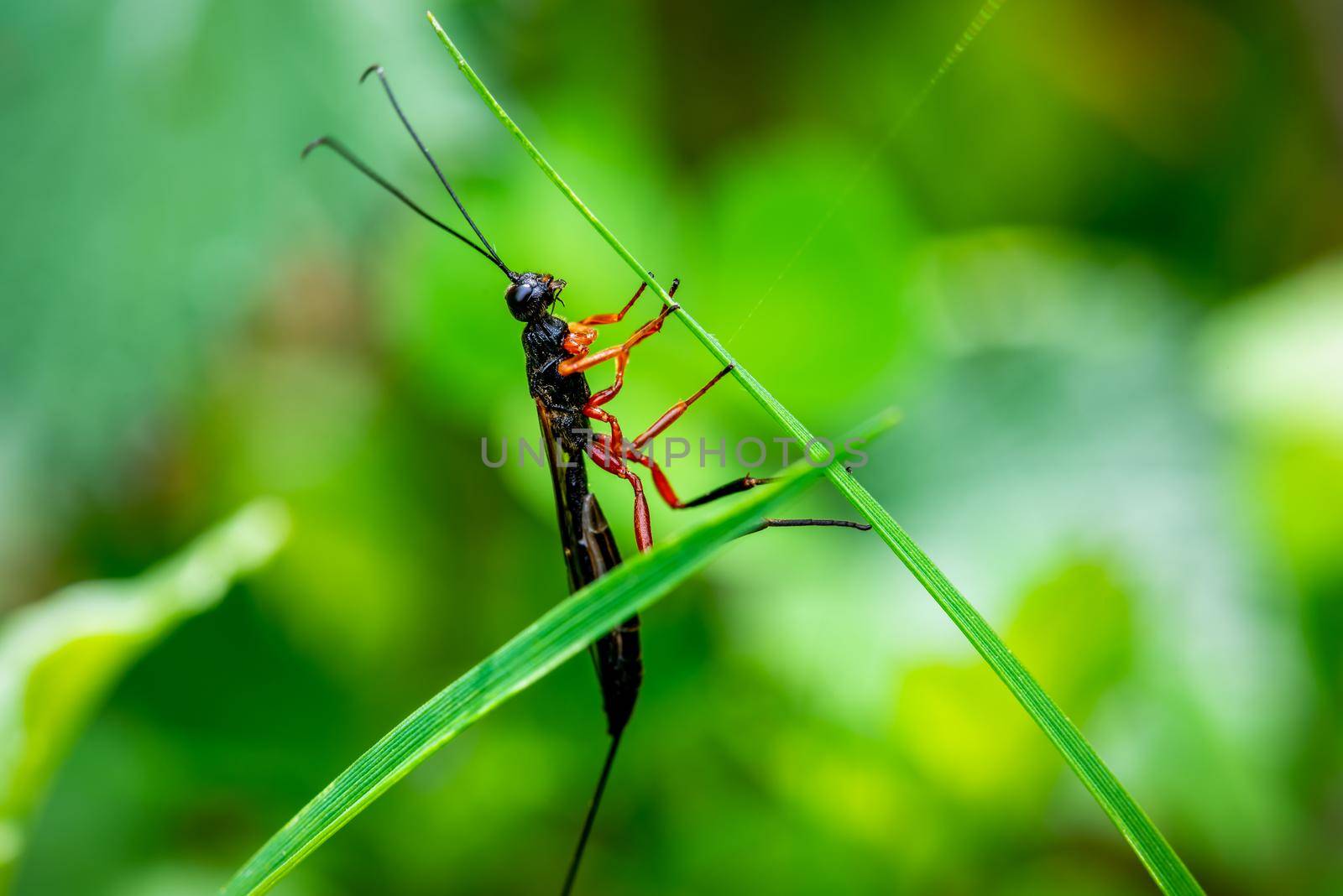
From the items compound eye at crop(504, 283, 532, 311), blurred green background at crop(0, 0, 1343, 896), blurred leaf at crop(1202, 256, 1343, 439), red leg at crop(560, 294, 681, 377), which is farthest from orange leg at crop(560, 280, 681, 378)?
blurred leaf at crop(1202, 256, 1343, 439)

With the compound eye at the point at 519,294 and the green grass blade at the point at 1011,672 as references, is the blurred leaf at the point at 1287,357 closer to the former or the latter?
the green grass blade at the point at 1011,672

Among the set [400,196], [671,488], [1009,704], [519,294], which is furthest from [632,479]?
[1009,704]

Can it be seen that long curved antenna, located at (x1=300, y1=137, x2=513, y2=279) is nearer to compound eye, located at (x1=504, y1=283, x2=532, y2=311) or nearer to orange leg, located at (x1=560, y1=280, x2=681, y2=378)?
compound eye, located at (x1=504, y1=283, x2=532, y2=311)

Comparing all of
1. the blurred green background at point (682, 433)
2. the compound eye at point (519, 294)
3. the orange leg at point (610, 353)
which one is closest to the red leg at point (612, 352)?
the orange leg at point (610, 353)

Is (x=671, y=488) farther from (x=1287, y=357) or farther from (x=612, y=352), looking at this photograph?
(x=1287, y=357)

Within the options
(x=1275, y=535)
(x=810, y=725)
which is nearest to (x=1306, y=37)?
(x=1275, y=535)

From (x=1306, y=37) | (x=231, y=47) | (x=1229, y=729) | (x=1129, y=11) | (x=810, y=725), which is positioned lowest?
(x=1229, y=729)

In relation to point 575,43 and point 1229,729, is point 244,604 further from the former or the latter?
point 1229,729
